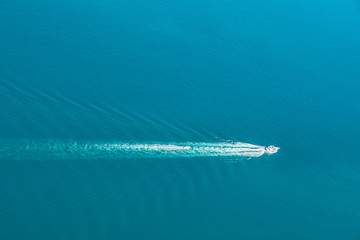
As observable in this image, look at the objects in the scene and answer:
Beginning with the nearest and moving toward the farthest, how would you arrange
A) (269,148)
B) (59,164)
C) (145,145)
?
(59,164) < (145,145) < (269,148)

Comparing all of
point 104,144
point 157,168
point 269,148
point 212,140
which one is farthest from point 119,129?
point 269,148

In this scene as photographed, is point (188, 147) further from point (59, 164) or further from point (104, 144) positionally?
point (59, 164)

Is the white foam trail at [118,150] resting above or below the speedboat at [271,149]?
below

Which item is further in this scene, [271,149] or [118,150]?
[271,149]

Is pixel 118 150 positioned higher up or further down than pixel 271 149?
further down

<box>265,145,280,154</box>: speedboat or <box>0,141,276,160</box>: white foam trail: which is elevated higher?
<box>265,145,280,154</box>: speedboat

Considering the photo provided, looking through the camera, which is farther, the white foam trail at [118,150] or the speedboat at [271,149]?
the speedboat at [271,149]

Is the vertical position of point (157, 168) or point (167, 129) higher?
point (167, 129)

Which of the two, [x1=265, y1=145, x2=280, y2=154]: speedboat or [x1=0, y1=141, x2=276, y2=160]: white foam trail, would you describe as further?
[x1=265, y1=145, x2=280, y2=154]: speedboat
